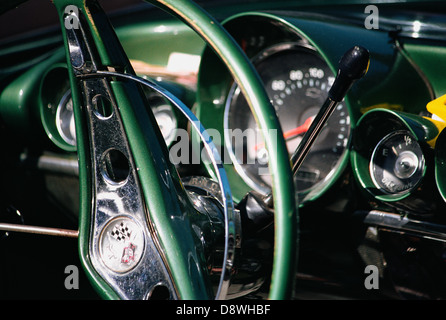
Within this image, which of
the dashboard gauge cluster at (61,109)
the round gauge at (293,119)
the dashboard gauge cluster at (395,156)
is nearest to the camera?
the dashboard gauge cluster at (395,156)

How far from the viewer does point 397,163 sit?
131 cm

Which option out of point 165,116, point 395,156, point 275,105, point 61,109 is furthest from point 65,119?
point 395,156

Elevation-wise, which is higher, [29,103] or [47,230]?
[29,103]

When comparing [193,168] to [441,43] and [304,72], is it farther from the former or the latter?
[441,43]

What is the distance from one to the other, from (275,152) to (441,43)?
2.90 ft

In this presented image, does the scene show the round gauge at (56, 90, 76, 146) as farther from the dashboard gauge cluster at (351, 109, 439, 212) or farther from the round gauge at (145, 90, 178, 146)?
the dashboard gauge cluster at (351, 109, 439, 212)

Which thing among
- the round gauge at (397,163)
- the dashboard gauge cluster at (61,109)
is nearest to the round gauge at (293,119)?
the round gauge at (397,163)

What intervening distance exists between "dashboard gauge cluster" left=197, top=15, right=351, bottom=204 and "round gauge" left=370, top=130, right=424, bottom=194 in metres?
0.13

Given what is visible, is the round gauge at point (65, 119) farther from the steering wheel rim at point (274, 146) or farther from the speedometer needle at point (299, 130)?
the steering wheel rim at point (274, 146)

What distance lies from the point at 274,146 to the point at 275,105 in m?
0.90

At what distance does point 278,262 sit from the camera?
766 mm

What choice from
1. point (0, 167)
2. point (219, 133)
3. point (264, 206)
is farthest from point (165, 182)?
point (0, 167)

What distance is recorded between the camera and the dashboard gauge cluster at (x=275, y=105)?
1.54m

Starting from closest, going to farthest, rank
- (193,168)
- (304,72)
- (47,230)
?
(47,230)
(304,72)
(193,168)
